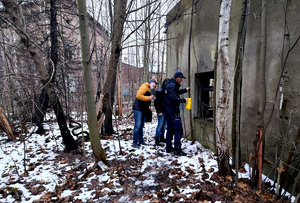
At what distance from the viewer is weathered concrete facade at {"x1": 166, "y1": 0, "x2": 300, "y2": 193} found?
94.0 inches

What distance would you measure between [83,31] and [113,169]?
2.83 m

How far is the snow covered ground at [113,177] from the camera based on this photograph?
8.65 ft

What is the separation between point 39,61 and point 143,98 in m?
2.82

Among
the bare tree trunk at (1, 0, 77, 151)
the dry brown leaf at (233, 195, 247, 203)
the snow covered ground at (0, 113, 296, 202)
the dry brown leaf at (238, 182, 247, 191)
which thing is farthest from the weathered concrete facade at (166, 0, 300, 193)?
the bare tree trunk at (1, 0, 77, 151)

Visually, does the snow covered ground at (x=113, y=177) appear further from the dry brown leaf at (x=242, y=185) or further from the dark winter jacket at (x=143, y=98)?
the dark winter jacket at (x=143, y=98)

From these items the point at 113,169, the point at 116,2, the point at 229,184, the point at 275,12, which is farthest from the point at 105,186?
the point at 116,2

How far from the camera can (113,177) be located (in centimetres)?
315

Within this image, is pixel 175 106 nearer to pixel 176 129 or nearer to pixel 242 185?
pixel 176 129

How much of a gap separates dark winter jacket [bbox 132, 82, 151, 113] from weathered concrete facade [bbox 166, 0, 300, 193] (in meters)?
1.44

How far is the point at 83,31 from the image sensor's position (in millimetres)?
3105

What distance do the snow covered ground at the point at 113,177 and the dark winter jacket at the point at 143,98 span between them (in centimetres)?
117

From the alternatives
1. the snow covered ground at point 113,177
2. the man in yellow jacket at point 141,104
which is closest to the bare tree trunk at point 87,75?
the snow covered ground at point 113,177

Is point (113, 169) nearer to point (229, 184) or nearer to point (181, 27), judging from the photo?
point (229, 184)

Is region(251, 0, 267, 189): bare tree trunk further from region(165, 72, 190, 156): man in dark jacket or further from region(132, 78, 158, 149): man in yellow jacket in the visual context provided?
region(132, 78, 158, 149): man in yellow jacket
